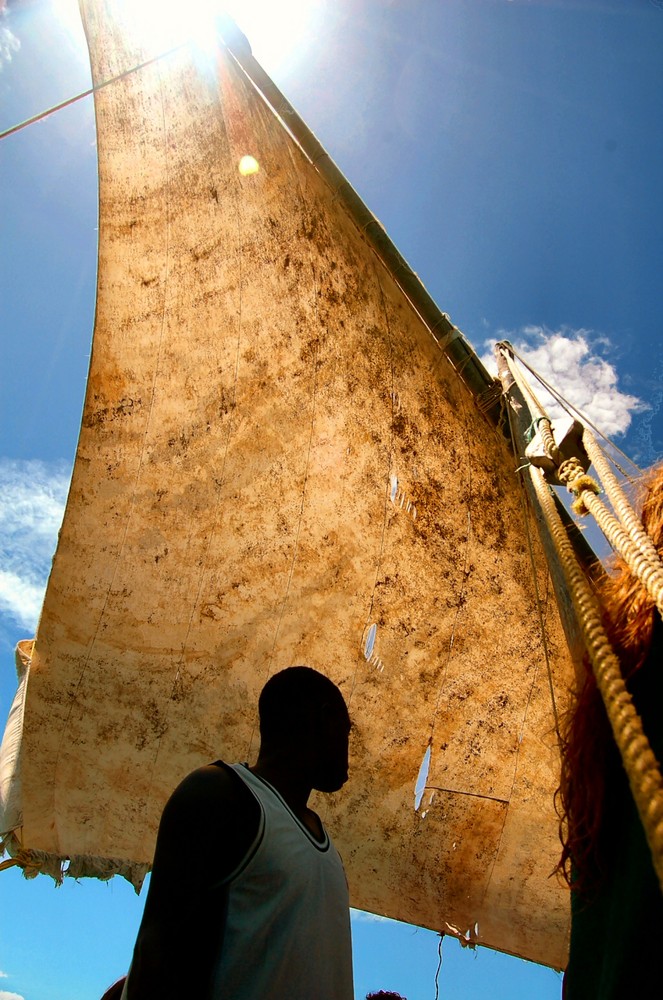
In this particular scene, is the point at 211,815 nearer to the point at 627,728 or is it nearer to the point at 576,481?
the point at 627,728

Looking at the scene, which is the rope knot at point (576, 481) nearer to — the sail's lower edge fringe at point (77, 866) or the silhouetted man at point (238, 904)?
the silhouetted man at point (238, 904)

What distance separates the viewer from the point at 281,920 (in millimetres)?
1064

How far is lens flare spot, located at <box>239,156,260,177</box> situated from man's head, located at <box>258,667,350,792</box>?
3.69 meters

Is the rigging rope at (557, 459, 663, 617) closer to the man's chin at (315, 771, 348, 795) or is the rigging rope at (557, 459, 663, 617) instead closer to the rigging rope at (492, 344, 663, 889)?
the rigging rope at (492, 344, 663, 889)

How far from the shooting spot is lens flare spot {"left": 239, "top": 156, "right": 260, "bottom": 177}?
4.05 meters

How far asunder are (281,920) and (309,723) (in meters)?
0.46

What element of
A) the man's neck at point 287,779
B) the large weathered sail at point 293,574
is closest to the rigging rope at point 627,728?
the man's neck at point 287,779

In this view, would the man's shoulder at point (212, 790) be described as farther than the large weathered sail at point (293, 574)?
No

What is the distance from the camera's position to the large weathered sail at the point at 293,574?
358 cm

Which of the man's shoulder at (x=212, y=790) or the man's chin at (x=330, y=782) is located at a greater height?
the man's shoulder at (x=212, y=790)

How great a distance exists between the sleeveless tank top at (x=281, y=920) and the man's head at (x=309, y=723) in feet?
0.68

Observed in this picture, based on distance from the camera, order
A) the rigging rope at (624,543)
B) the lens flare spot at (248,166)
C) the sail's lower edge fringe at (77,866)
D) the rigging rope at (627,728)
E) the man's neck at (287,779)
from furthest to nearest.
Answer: the lens flare spot at (248,166), the sail's lower edge fringe at (77,866), the man's neck at (287,779), the rigging rope at (624,543), the rigging rope at (627,728)

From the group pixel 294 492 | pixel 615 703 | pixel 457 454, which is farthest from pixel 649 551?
pixel 294 492

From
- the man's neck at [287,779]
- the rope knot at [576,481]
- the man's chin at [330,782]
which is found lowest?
the man's chin at [330,782]
